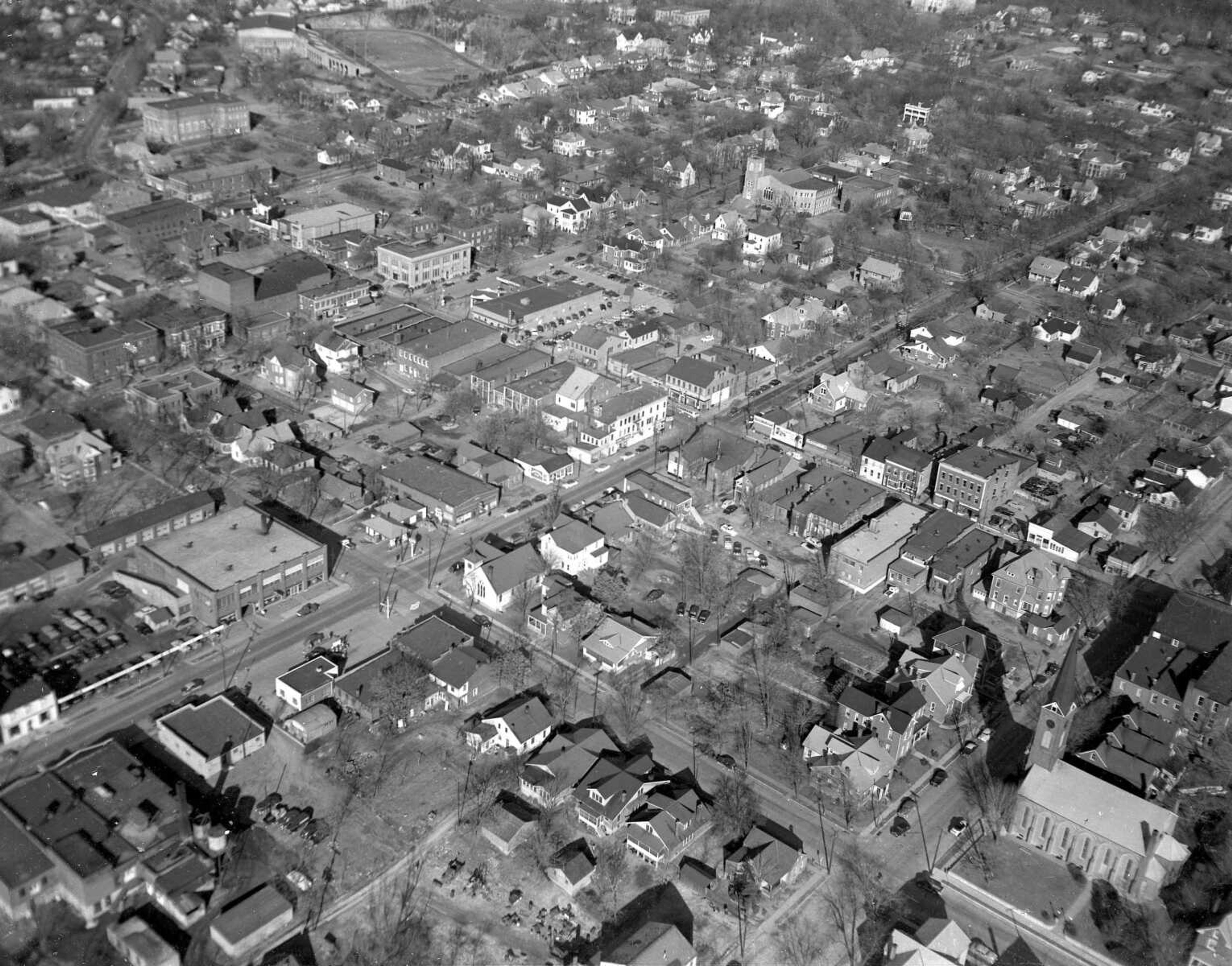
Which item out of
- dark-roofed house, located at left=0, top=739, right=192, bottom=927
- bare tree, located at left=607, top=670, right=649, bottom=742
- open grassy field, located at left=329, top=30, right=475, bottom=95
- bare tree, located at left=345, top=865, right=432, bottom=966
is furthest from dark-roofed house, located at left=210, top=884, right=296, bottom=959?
open grassy field, located at left=329, top=30, right=475, bottom=95

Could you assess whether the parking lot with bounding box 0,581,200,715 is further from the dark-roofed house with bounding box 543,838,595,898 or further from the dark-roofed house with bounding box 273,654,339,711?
the dark-roofed house with bounding box 543,838,595,898

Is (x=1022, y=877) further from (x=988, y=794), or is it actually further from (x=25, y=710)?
(x=25, y=710)

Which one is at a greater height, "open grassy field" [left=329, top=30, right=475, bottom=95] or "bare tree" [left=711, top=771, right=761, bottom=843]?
"bare tree" [left=711, top=771, right=761, bottom=843]

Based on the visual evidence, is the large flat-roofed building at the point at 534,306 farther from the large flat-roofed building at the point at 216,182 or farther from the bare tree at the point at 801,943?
the bare tree at the point at 801,943

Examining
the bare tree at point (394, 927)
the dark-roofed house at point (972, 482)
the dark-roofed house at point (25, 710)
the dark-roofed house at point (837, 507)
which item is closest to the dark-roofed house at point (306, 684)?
the dark-roofed house at point (25, 710)

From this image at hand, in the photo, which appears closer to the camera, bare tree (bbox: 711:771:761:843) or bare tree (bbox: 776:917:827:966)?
bare tree (bbox: 776:917:827:966)

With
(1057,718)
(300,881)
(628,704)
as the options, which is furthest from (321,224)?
(1057,718)
